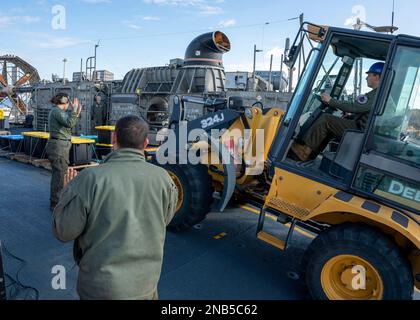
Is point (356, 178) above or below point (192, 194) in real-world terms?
above

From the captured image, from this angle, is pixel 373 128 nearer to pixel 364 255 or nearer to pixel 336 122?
pixel 336 122

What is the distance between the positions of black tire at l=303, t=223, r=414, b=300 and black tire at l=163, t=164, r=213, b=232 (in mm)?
1731

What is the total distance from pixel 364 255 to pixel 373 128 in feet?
4.08

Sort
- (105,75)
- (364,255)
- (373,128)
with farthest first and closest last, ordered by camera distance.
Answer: (105,75)
(373,128)
(364,255)

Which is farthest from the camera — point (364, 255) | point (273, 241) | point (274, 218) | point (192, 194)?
point (274, 218)

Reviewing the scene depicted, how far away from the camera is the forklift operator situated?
3496 mm

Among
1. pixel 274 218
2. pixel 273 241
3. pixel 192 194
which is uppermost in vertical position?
pixel 192 194

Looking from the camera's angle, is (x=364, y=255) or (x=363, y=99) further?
(x=363, y=99)

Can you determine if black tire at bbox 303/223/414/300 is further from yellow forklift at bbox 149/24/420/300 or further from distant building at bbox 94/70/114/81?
distant building at bbox 94/70/114/81

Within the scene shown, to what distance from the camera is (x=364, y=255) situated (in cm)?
300

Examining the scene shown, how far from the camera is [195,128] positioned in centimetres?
500

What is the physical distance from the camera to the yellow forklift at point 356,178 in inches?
119

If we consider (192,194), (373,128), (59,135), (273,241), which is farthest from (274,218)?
(59,135)
